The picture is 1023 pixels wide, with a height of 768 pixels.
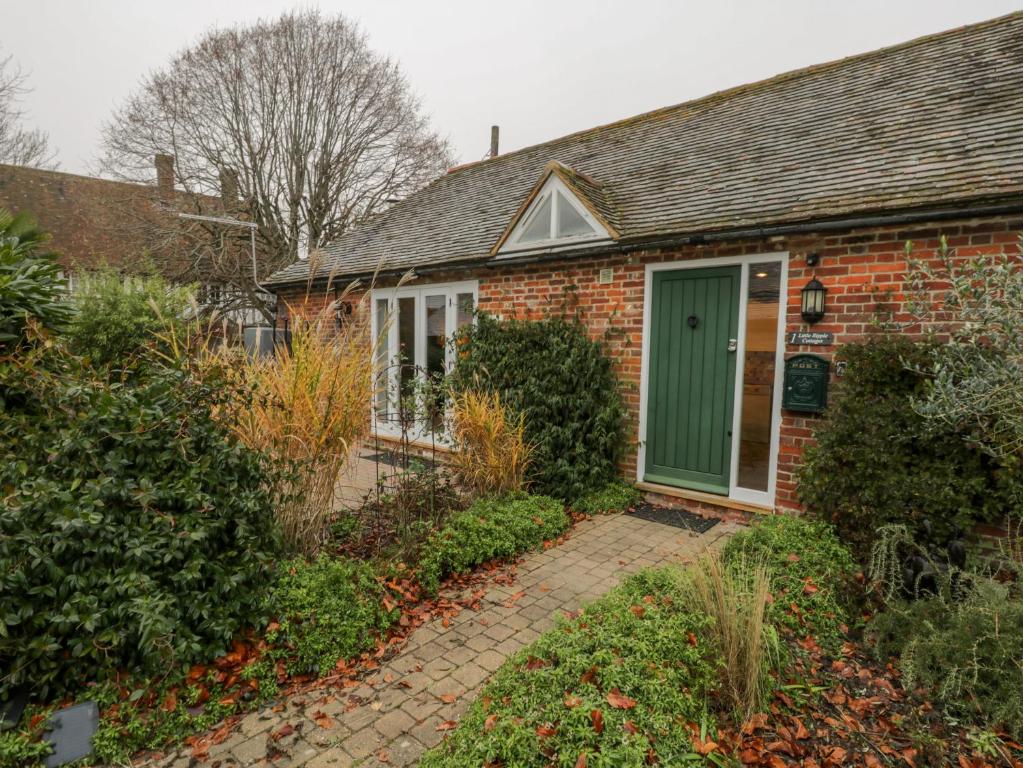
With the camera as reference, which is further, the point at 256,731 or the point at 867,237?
the point at 867,237

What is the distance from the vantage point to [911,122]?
5094 millimetres

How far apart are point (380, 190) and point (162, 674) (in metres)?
15.4

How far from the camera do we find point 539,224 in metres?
6.44

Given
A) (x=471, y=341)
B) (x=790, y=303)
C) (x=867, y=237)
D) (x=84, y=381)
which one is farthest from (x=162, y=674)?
(x=867, y=237)

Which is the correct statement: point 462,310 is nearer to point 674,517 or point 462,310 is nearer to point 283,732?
point 674,517

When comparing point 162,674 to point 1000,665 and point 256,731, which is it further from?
point 1000,665

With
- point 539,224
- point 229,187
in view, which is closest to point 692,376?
point 539,224

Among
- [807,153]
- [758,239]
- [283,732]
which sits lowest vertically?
[283,732]

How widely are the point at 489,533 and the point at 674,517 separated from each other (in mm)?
2143

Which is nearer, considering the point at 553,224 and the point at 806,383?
the point at 806,383

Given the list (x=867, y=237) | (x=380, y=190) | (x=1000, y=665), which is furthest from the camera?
(x=380, y=190)

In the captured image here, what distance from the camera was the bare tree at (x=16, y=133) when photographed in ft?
41.9

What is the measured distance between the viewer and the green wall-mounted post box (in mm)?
4527

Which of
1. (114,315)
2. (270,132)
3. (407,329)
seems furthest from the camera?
(270,132)
